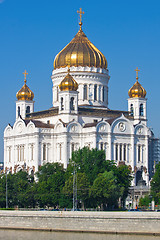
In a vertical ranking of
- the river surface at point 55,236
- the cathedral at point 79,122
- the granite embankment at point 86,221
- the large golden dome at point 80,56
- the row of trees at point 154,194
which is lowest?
the river surface at point 55,236

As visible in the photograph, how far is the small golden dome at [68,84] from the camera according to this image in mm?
100062

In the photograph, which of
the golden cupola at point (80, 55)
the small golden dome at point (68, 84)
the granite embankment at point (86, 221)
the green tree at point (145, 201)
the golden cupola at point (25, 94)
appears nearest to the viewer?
the granite embankment at point (86, 221)

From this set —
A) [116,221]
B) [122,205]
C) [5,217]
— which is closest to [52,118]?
[122,205]

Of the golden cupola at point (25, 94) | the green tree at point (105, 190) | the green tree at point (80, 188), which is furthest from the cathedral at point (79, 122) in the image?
the green tree at point (80, 188)

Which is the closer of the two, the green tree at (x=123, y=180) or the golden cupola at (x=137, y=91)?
the green tree at (x=123, y=180)

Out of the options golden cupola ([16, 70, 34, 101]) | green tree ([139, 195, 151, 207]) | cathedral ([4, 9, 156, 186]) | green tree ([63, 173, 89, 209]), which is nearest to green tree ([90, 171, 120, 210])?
green tree ([63, 173, 89, 209])

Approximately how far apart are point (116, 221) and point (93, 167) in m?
23.4

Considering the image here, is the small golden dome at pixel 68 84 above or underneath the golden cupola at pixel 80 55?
underneath

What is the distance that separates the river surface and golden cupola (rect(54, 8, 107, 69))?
43223 millimetres

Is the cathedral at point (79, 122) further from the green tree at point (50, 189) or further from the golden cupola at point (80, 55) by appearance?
the green tree at point (50, 189)

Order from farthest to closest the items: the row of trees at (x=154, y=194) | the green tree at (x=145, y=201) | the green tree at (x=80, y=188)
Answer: the green tree at (x=145, y=201)
the row of trees at (x=154, y=194)
the green tree at (x=80, y=188)

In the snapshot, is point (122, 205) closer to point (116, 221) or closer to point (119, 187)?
point (119, 187)

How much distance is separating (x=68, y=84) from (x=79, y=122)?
17.0ft

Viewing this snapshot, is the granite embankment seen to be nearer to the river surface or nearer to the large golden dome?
the river surface
